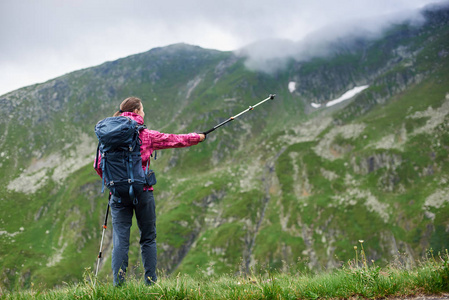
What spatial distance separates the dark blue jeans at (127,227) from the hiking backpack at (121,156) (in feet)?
0.99

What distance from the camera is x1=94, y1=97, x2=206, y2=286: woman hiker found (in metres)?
7.16

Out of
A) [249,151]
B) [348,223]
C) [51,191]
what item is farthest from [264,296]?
[51,191]

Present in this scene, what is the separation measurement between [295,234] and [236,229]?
88.4ft

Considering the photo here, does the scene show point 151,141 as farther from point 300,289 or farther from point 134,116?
point 300,289

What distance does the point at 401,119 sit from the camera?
16112 cm

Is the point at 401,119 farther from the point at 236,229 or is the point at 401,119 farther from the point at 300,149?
the point at 236,229

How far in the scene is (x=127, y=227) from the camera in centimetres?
743

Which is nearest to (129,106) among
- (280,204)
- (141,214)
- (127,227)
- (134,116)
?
(134,116)

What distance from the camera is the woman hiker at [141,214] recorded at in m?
7.16

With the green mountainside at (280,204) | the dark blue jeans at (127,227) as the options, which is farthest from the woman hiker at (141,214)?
the green mountainside at (280,204)

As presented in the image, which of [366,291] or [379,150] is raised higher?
[379,150]

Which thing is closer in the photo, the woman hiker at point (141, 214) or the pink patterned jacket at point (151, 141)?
the woman hiker at point (141, 214)

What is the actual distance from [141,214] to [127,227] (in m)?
0.50

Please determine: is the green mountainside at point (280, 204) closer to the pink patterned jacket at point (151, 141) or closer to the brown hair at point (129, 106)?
the pink patterned jacket at point (151, 141)
